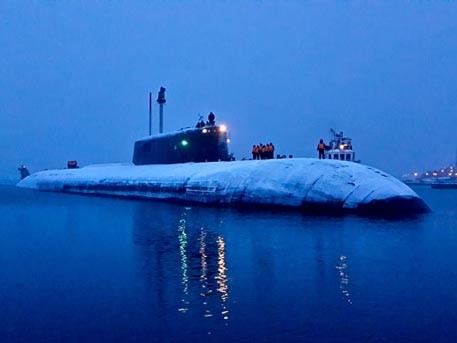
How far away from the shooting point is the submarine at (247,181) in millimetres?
21875

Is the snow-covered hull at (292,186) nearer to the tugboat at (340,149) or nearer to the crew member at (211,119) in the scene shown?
the crew member at (211,119)

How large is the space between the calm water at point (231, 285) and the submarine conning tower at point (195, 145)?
1654cm

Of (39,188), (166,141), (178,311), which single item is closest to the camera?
(178,311)

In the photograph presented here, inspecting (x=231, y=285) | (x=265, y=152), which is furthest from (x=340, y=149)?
(x=231, y=285)

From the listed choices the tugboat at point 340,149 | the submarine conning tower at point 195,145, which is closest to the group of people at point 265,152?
the submarine conning tower at point 195,145

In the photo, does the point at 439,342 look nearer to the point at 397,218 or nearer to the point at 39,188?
the point at 397,218

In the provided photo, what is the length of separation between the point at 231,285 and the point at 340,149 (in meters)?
36.7

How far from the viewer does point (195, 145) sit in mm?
33719

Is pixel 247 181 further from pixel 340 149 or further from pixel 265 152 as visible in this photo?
pixel 340 149

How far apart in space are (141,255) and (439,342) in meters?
7.13

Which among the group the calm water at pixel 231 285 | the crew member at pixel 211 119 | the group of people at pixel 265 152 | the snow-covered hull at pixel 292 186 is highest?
the crew member at pixel 211 119

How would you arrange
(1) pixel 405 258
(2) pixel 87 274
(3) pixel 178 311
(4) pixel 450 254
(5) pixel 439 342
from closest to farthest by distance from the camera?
(5) pixel 439 342
(3) pixel 178 311
(2) pixel 87 274
(1) pixel 405 258
(4) pixel 450 254

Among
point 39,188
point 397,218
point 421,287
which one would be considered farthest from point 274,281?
point 39,188

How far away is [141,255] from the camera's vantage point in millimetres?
12039
